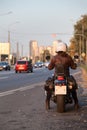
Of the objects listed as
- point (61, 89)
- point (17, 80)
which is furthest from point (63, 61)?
point (17, 80)

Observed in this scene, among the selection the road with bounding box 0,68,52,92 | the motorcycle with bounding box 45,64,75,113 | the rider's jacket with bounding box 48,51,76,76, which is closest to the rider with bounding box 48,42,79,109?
the rider's jacket with bounding box 48,51,76,76

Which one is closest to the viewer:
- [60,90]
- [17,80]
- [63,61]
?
[60,90]

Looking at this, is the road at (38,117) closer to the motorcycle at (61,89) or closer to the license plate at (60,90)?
the motorcycle at (61,89)

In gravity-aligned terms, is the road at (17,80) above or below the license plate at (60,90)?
below

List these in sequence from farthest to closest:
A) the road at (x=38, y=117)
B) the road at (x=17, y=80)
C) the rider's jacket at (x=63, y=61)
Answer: the road at (x=17, y=80) → the rider's jacket at (x=63, y=61) → the road at (x=38, y=117)

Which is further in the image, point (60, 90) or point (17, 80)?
point (17, 80)

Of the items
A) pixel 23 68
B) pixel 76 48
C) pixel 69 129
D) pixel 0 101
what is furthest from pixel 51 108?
pixel 76 48

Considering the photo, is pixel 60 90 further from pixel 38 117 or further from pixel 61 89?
pixel 38 117

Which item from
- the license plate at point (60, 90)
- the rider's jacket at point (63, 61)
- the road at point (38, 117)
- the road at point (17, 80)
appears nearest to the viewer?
the road at point (38, 117)

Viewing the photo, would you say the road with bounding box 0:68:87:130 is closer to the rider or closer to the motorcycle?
the motorcycle

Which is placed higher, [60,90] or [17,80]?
[60,90]

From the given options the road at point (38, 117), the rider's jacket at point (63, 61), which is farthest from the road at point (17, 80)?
the rider's jacket at point (63, 61)

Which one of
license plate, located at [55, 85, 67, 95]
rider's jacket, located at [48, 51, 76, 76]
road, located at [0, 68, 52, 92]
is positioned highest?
rider's jacket, located at [48, 51, 76, 76]

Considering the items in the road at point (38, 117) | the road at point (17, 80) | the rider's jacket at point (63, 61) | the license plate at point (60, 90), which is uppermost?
the rider's jacket at point (63, 61)
